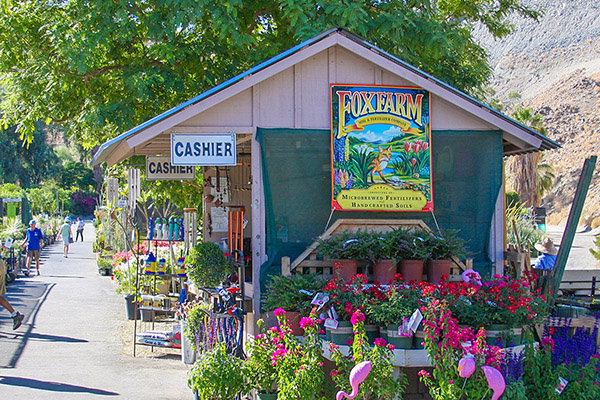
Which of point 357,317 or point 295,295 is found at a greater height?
point 295,295

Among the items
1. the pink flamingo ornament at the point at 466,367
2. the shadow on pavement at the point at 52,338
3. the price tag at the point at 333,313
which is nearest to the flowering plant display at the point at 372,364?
the price tag at the point at 333,313

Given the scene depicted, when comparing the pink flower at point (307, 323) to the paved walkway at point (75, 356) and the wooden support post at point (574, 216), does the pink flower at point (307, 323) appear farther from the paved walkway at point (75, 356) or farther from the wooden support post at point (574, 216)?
the wooden support post at point (574, 216)

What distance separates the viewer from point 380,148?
8797 millimetres

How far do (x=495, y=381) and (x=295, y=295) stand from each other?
91.2 inches

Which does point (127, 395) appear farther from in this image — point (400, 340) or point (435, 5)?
point (435, 5)

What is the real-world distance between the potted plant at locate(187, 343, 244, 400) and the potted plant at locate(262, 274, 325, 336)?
0.77 m

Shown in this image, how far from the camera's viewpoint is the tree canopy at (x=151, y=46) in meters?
11.6

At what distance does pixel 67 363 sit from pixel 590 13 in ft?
393

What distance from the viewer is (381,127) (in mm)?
8836

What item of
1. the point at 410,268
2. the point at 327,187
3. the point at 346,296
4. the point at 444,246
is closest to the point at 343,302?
the point at 346,296

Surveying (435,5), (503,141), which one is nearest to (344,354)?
(503,141)

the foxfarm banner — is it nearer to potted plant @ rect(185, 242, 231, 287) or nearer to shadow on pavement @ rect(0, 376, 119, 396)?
potted plant @ rect(185, 242, 231, 287)

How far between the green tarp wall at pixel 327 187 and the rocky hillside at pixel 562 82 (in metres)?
38.5

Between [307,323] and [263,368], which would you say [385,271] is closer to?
[307,323]
